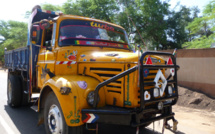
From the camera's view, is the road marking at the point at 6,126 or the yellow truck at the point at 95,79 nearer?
the yellow truck at the point at 95,79

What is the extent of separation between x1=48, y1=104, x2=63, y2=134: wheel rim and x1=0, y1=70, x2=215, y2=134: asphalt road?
911mm

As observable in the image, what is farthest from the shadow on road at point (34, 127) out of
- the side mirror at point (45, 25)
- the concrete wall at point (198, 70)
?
the concrete wall at point (198, 70)

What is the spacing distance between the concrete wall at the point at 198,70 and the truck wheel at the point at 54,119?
6.54 m

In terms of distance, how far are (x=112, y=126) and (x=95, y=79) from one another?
1759 millimetres

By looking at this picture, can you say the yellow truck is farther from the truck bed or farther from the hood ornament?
the truck bed

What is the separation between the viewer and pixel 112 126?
15.0 ft

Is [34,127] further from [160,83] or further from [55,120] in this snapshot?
[160,83]

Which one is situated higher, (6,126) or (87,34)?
(87,34)

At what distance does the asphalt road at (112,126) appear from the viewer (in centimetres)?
427

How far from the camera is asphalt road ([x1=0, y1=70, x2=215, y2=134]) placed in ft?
14.0

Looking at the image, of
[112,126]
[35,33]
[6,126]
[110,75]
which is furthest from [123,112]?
[6,126]

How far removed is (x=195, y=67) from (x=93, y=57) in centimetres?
620

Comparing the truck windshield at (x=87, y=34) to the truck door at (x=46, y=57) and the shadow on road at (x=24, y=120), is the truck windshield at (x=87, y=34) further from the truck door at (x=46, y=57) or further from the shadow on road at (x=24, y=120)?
the shadow on road at (x=24, y=120)

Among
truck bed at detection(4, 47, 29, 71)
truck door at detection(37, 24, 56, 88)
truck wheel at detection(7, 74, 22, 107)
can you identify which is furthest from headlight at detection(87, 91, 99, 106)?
truck wheel at detection(7, 74, 22, 107)
